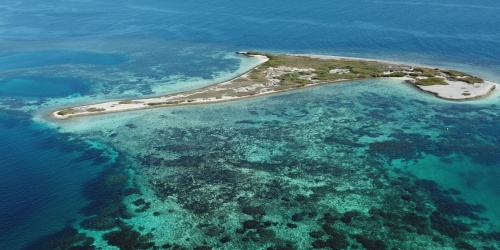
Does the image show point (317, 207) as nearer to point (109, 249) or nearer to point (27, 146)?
point (109, 249)

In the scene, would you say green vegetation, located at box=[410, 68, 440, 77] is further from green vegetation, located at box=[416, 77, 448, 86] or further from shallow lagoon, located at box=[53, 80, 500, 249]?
shallow lagoon, located at box=[53, 80, 500, 249]

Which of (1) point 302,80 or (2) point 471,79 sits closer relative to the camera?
(2) point 471,79

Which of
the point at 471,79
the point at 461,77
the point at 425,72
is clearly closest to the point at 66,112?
the point at 425,72

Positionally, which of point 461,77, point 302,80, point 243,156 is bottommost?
point 243,156

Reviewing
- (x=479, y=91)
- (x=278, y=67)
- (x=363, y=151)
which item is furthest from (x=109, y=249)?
(x=479, y=91)

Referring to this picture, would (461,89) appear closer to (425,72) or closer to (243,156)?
(425,72)

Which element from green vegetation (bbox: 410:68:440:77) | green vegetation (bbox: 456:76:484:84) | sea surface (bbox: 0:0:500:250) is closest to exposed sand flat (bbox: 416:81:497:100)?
green vegetation (bbox: 456:76:484:84)
